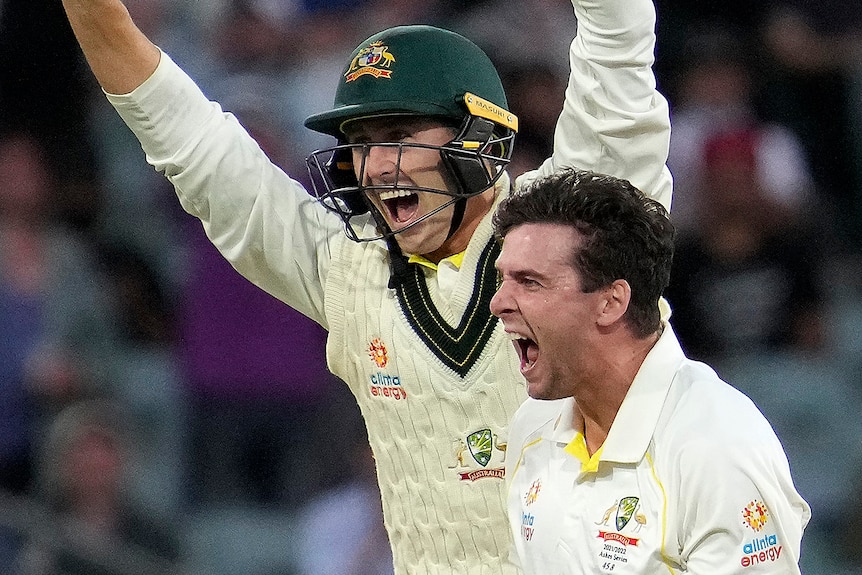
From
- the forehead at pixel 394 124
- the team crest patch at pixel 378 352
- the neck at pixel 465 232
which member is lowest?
the team crest patch at pixel 378 352

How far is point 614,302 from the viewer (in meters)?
1.96

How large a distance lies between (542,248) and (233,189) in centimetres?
72

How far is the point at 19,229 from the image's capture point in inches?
175

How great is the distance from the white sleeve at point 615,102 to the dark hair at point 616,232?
0.83 feet

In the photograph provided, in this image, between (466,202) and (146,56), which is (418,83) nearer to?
(466,202)

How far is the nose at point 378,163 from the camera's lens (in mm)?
2367

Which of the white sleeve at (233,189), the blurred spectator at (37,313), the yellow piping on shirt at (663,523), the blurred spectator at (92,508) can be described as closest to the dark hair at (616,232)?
the yellow piping on shirt at (663,523)

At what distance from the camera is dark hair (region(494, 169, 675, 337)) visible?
195 cm

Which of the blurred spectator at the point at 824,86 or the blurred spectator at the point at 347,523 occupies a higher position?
the blurred spectator at the point at 824,86

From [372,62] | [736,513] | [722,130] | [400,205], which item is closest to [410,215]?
[400,205]

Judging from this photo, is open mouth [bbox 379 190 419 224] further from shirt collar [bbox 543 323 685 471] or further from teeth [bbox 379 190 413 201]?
shirt collar [bbox 543 323 685 471]

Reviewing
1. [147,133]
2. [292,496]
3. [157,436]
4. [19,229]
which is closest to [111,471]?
[157,436]

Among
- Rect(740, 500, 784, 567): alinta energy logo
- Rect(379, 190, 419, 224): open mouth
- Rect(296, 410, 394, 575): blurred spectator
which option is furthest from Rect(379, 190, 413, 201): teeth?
Rect(296, 410, 394, 575): blurred spectator

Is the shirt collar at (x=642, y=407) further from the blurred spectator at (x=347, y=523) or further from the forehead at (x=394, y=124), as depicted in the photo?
the blurred spectator at (x=347, y=523)
